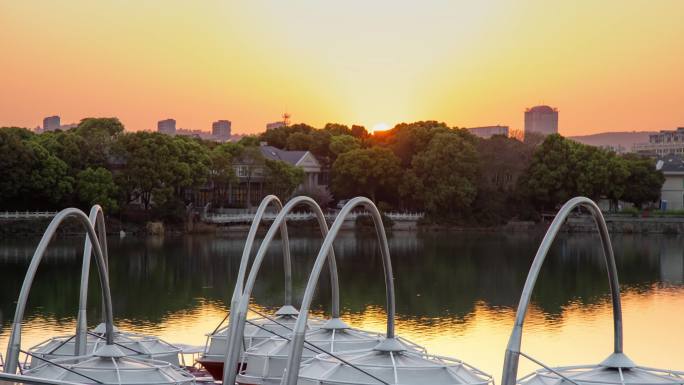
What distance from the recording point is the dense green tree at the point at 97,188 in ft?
276

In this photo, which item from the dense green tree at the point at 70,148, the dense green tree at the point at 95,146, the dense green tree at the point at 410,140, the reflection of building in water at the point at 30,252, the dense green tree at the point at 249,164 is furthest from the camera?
the dense green tree at the point at 410,140

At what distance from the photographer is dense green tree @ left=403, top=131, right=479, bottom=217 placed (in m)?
99.4

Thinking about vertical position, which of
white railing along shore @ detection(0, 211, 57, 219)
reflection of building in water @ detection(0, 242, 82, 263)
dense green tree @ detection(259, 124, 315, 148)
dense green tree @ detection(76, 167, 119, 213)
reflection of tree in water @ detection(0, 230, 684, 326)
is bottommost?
reflection of tree in water @ detection(0, 230, 684, 326)

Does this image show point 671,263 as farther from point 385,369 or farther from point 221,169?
point 385,369

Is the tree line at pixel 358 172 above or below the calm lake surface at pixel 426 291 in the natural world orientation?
above

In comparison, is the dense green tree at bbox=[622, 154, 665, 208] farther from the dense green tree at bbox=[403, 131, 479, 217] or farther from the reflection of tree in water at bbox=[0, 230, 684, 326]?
the dense green tree at bbox=[403, 131, 479, 217]

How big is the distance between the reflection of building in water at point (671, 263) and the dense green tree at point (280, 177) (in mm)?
32609

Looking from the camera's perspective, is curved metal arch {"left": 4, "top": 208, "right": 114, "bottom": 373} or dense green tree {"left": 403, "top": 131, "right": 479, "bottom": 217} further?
dense green tree {"left": 403, "top": 131, "right": 479, "bottom": 217}

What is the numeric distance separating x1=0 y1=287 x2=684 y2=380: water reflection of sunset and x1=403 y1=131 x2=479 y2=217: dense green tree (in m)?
47.4

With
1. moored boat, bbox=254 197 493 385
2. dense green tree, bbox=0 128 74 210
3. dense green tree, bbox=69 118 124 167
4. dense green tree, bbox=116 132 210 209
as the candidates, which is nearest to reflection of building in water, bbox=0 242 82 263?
dense green tree, bbox=0 128 74 210

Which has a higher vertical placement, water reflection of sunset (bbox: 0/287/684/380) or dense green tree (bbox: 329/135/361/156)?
dense green tree (bbox: 329/135/361/156)

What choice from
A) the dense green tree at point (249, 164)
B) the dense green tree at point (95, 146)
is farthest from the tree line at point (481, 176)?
the dense green tree at point (95, 146)

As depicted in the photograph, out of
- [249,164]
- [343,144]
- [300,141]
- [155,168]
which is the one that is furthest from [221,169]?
[300,141]

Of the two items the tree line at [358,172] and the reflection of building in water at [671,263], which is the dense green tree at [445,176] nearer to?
the tree line at [358,172]
